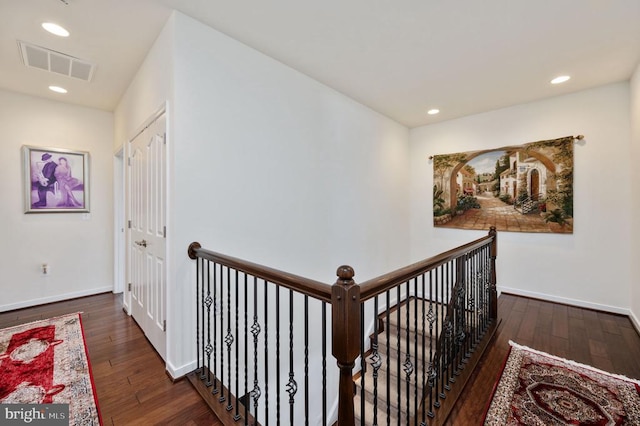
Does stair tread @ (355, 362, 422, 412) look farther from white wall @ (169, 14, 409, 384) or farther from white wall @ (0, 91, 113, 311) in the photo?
white wall @ (0, 91, 113, 311)

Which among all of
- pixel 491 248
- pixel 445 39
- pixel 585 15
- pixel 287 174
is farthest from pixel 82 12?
pixel 491 248

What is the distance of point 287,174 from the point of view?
2.70 meters

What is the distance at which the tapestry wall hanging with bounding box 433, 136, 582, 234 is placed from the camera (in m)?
3.45

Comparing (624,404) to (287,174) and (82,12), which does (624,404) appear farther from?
(82,12)

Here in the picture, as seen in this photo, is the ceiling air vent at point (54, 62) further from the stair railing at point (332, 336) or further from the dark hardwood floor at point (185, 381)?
the dark hardwood floor at point (185, 381)

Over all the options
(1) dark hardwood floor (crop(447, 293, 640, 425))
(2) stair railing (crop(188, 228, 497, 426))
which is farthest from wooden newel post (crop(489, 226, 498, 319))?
(1) dark hardwood floor (crop(447, 293, 640, 425))

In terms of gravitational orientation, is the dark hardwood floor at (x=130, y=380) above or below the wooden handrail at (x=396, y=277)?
below

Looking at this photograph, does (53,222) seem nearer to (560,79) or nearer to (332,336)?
(332,336)

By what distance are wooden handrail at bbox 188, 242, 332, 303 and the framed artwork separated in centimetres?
311

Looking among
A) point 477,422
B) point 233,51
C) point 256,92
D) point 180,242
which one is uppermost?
point 233,51

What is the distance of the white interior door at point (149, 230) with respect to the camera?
2178mm

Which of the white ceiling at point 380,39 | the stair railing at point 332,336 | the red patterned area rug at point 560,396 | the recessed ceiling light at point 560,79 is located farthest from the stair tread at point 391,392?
the recessed ceiling light at point 560,79

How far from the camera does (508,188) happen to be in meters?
3.82

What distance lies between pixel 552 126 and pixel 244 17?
4.00 m
